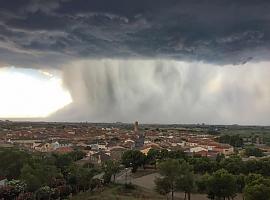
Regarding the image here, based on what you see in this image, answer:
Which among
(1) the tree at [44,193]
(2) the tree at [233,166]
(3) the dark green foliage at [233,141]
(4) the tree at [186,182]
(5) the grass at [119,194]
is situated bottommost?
(5) the grass at [119,194]

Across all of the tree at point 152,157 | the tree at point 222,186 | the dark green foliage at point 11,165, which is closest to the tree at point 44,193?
the dark green foliage at point 11,165

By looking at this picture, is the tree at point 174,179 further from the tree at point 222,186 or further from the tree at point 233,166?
the tree at point 233,166

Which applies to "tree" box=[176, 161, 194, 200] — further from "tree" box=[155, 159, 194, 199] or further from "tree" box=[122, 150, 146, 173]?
"tree" box=[122, 150, 146, 173]

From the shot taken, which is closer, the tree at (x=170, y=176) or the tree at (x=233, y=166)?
the tree at (x=170, y=176)

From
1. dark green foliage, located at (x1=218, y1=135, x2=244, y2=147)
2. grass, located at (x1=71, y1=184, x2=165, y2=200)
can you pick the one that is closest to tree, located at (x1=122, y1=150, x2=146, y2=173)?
grass, located at (x1=71, y1=184, x2=165, y2=200)

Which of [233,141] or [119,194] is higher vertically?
[233,141]

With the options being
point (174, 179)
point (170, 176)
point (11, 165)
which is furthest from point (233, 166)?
point (11, 165)

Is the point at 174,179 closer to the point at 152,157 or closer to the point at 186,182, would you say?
the point at 186,182
